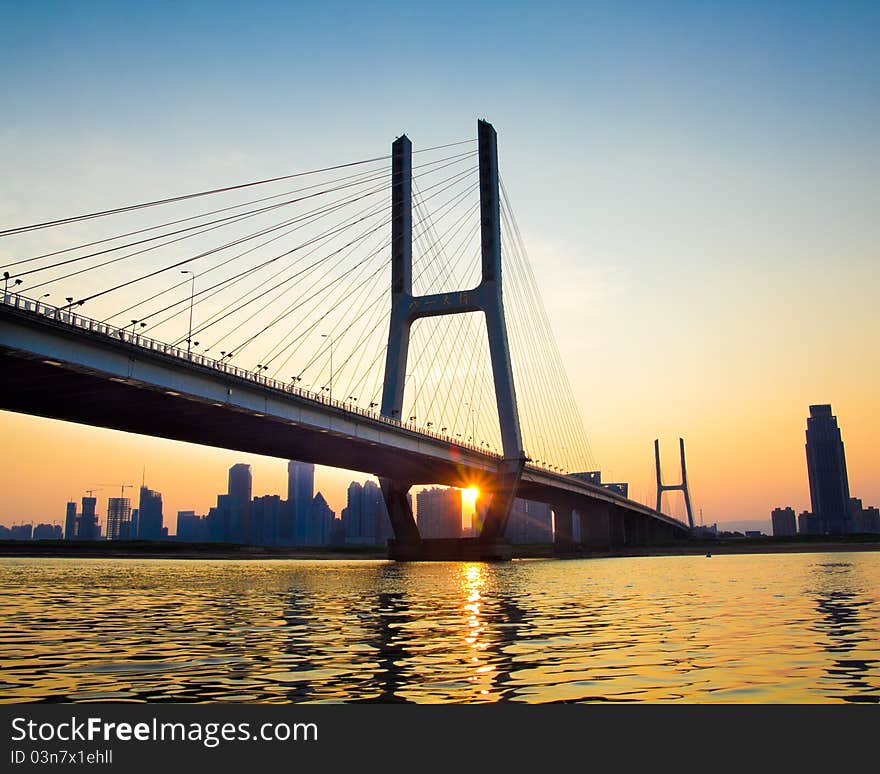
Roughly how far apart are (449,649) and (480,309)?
65376 millimetres

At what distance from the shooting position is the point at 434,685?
13602 mm

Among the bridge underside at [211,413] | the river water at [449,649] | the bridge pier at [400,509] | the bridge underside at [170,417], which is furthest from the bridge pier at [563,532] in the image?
the river water at [449,649]

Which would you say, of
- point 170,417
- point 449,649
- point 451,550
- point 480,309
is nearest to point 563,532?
point 451,550

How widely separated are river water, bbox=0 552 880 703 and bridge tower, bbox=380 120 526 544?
44545mm

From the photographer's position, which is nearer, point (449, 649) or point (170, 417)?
point (449, 649)

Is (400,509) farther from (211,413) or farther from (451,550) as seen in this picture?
(211,413)

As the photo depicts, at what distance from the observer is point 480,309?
271 feet

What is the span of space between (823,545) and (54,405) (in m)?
117

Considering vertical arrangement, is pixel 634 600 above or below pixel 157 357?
below

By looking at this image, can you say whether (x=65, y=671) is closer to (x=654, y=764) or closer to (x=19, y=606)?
(x=654, y=764)

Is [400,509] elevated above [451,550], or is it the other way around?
[400,509]

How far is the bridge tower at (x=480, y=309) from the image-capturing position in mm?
79875

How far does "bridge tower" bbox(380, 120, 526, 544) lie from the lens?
7988 centimetres

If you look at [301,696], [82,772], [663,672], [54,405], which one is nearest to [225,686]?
[301,696]
